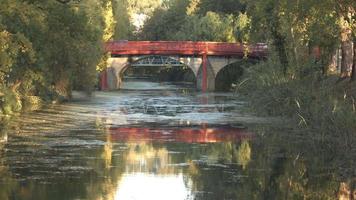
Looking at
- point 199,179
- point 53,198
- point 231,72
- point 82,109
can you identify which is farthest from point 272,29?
point 231,72

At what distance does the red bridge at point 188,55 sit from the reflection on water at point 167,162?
47.3m

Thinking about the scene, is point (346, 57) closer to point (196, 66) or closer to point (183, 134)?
point (183, 134)

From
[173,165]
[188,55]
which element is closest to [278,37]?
[173,165]

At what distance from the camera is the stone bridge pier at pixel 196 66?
87000 mm

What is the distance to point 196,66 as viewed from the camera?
3506 inches

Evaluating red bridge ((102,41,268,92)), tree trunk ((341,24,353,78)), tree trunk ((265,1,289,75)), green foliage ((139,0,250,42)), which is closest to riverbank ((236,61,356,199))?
tree trunk ((265,1,289,75))

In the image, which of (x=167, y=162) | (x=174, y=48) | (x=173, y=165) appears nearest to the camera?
(x=173, y=165)

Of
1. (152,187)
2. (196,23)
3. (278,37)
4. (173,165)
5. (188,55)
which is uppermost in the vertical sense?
(196,23)

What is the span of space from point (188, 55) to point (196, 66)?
2037 millimetres

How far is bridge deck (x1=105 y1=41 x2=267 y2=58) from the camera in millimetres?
83562

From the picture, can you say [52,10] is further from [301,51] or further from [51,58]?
[301,51]

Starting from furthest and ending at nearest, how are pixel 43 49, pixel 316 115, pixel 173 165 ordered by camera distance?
pixel 43 49 → pixel 316 115 → pixel 173 165

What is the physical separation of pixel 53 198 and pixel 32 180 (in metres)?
2.47

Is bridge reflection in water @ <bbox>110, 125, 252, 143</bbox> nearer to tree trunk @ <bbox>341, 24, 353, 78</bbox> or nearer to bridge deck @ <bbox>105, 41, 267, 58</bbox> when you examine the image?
tree trunk @ <bbox>341, 24, 353, 78</bbox>
